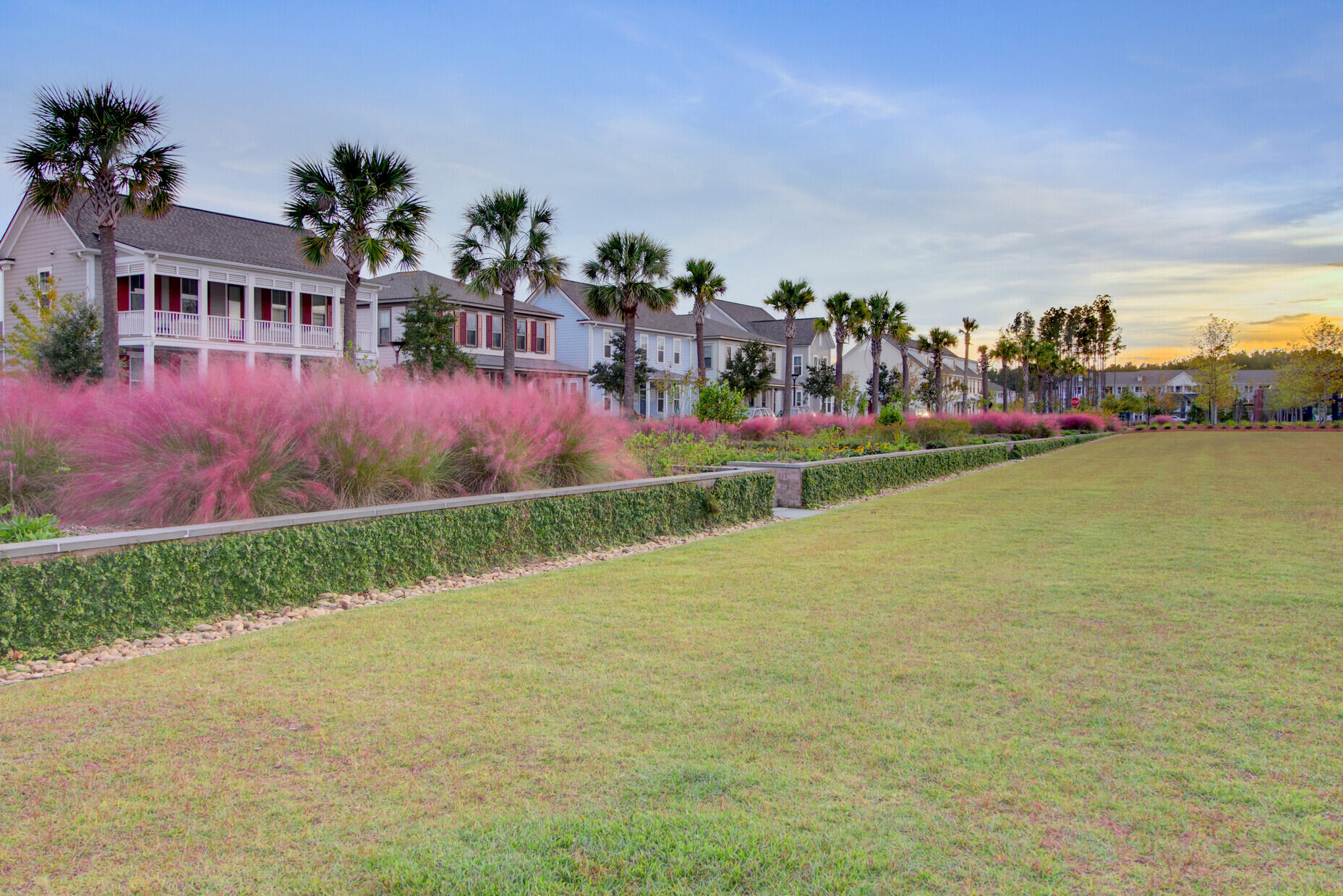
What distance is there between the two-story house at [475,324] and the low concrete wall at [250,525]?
24.8 metres

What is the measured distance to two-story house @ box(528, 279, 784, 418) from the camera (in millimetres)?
43531

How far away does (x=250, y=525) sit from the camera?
642cm

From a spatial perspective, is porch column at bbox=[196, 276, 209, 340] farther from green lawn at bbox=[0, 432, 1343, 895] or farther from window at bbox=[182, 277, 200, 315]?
green lawn at bbox=[0, 432, 1343, 895]

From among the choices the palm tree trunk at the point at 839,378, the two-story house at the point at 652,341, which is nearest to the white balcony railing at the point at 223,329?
the two-story house at the point at 652,341

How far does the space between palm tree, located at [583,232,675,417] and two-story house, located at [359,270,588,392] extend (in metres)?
3.21

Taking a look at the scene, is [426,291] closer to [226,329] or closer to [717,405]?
[226,329]

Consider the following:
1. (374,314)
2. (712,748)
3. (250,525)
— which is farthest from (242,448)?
(374,314)

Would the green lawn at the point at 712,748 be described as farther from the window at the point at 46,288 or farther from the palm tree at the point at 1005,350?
the palm tree at the point at 1005,350

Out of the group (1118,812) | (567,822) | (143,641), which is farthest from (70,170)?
(1118,812)

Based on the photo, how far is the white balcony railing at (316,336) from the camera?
29.4 metres

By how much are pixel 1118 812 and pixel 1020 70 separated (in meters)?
13.5

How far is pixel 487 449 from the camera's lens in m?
8.80

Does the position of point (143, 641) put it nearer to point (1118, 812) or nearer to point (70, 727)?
point (70, 727)

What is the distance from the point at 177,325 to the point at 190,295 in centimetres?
166
